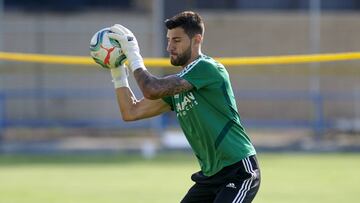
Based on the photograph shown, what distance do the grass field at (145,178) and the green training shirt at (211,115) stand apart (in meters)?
4.77

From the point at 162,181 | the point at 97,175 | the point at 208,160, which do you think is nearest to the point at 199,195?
the point at 208,160

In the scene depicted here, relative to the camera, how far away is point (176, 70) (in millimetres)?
21406

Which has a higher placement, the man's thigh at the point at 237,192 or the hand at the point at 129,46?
the hand at the point at 129,46

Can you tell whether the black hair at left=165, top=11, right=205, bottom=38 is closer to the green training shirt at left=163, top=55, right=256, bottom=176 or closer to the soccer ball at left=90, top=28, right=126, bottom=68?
the green training shirt at left=163, top=55, right=256, bottom=176

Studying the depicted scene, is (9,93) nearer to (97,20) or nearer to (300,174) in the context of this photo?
(97,20)

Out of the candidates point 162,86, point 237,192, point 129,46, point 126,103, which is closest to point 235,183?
point 237,192

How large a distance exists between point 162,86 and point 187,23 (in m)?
0.48

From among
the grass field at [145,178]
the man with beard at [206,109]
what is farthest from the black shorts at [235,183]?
the grass field at [145,178]

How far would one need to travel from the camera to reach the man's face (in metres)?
6.71

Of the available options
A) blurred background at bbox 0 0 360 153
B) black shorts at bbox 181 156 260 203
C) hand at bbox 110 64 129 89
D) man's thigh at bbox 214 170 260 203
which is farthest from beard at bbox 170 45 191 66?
blurred background at bbox 0 0 360 153

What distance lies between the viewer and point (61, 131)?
22.1 meters

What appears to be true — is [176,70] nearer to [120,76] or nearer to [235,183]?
[120,76]

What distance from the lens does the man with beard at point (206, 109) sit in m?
6.68

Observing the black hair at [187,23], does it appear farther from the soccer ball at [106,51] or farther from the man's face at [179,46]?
the soccer ball at [106,51]
